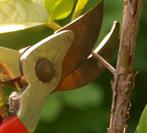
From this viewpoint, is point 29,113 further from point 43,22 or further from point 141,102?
point 141,102

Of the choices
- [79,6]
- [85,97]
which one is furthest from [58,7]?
[85,97]

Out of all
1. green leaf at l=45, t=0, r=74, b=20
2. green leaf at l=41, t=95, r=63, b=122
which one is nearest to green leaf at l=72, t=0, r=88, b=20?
green leaf at l=45, t=0, r=74, b=20

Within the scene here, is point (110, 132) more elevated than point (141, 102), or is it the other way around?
point (110, 132)

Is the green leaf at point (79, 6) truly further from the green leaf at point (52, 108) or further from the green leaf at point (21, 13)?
the green leaf at point (52, 108)

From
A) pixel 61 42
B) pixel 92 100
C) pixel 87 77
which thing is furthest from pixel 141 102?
pixel 61 42

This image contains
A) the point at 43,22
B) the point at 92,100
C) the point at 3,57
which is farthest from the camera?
the point at 92,100

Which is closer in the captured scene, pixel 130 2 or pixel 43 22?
pixel 130 2

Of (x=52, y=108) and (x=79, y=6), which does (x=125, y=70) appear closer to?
(x=79, y=6)
